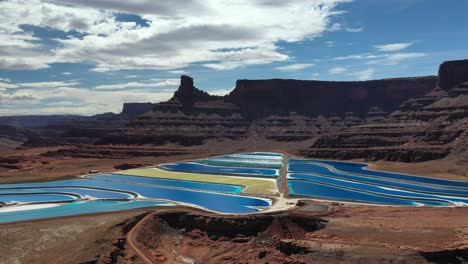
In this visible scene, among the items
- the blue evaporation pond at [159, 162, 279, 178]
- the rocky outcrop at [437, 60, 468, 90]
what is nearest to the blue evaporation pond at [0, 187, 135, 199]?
the blue evaporation pond at [159, 162, 279, 178]

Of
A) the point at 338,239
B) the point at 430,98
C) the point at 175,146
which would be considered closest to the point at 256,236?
the point at 338,239

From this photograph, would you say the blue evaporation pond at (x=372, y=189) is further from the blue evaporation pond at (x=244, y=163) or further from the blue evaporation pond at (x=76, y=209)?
the blue evaporation pond at (x=76, y=209)

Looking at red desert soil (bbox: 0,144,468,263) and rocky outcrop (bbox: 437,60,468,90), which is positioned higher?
rocky outcrop (bbox: 437,60,468,90)

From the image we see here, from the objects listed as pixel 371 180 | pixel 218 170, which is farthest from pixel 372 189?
pixel 218 170

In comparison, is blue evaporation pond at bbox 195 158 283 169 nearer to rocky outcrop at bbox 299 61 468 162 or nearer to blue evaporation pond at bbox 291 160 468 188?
blue evaporation pond at bbox 291 160 468 188

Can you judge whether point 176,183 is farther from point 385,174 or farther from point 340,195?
point 385,174
